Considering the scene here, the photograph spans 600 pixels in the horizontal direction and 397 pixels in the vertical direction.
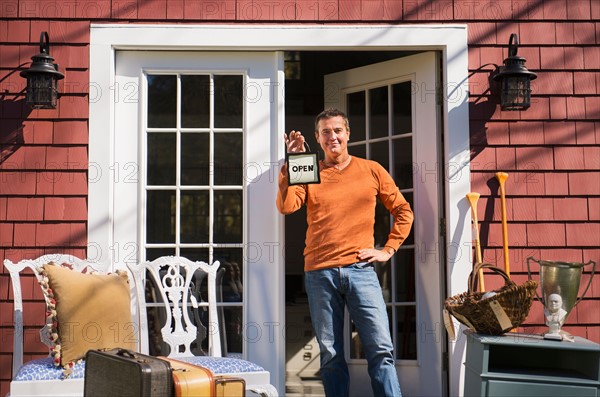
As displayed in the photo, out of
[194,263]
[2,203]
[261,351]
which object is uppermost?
[2,203]

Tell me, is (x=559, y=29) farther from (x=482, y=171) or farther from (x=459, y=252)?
(x=459, y=252)

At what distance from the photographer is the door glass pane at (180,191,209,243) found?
453 cm

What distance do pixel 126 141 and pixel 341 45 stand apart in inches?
53.2

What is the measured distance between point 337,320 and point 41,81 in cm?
206

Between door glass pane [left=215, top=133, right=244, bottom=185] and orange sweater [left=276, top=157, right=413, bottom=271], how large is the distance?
46 centimetres

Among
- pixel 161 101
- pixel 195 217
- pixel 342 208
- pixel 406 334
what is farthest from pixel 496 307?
pixel 161 101

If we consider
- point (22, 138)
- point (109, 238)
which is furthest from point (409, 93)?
point (22, 138)

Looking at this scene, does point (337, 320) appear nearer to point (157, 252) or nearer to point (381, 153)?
point (157, 252)

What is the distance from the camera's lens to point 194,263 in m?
4.20

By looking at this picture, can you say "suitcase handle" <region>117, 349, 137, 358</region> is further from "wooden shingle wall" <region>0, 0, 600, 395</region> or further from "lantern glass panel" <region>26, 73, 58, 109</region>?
"lantern glass panel" <region>26, 73, 58, 109</region>

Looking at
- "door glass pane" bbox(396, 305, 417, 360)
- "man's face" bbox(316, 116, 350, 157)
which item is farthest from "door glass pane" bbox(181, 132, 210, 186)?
"door glass pane" bbox(396, 305, 417, 360)

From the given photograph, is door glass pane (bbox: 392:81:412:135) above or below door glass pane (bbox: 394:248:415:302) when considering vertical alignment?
above

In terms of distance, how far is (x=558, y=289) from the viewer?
3.86 metres

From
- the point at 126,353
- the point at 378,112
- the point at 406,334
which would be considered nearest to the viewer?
the point at 126,353
